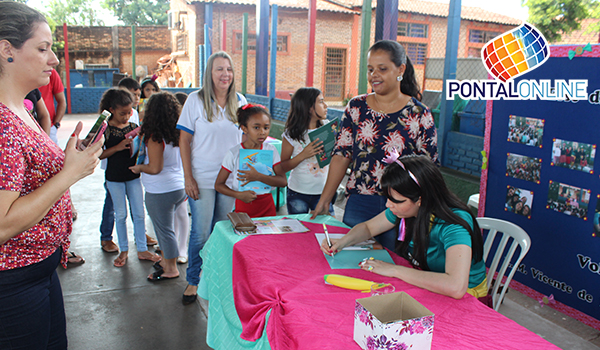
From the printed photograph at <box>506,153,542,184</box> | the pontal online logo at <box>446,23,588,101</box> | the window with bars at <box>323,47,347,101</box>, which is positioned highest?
the window with bars at <box>323,47,347,101</box>

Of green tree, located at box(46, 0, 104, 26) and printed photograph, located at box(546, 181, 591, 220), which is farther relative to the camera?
green tree, located at box(46, 0, 104, 26)

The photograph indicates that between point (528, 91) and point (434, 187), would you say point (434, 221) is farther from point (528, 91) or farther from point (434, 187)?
point (528, 91)

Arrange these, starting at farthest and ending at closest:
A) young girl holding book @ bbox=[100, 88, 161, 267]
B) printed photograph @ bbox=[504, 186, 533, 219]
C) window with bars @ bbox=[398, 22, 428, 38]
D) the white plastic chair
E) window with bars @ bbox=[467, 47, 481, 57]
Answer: window with bars @ bbox=[467, 47, 481, 57]
window with bars @ bbox=[398, 22, 428, 38]
young girl holding book @ bbox=[100, 88, 161, 267]
printed photograph @ bbox=[504, 186, 533, 219]
the white plastic chair

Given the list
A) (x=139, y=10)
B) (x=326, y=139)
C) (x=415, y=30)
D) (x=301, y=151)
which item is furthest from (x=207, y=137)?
(x=139, y=10)

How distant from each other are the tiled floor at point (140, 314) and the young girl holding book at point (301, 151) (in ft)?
3.47

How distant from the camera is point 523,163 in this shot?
3152 mm

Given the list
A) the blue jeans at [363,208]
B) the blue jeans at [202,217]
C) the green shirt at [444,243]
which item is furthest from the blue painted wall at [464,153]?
the green shirt at [444,243]

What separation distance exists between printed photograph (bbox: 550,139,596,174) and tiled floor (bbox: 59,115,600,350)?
1.05 meters

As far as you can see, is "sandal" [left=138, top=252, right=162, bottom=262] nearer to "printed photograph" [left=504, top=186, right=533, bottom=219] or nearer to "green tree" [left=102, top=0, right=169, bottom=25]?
"printed photograph" [left=504, top=186, right=533, bottom=219]

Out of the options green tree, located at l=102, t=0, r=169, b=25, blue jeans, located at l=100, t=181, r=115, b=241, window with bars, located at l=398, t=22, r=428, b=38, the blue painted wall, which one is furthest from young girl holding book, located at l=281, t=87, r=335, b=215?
green tree, located at l=102, t=0, r=169, b=25

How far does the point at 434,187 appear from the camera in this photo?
178 cm

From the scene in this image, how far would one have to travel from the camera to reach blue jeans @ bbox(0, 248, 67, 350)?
1.32 meters

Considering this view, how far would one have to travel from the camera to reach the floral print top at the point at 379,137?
234 centimetres

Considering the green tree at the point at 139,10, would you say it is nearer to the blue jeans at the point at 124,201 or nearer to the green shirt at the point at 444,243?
the blue jeans at the point at 124,201
